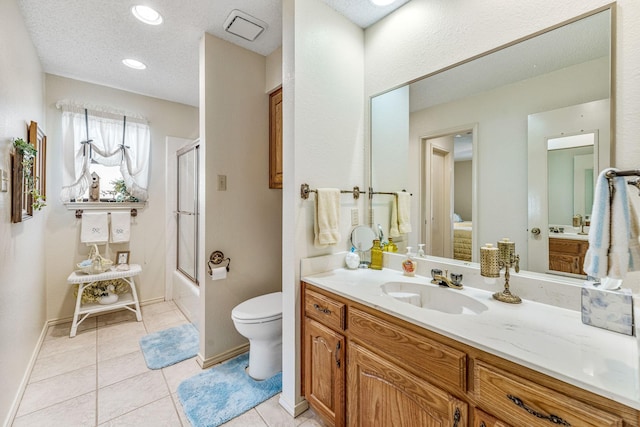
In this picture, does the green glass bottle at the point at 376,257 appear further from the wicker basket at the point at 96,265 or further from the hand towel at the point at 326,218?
the wicker basket at the point at 96,265

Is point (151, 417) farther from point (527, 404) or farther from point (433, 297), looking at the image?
point (527, 404)

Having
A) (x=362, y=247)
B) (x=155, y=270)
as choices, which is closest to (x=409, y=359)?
(x=362, y=247)

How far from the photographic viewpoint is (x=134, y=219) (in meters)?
3.08

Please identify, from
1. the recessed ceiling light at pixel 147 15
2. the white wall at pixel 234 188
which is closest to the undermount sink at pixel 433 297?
the white wall at pixel 234 188

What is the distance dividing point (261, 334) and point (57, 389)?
1.39m

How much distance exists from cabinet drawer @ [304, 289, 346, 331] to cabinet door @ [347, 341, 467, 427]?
0.40 ft

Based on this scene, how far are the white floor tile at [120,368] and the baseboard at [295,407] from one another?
1140 mm

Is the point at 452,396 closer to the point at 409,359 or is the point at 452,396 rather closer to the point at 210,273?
the point at 409,359

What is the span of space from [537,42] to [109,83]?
3.65 metres

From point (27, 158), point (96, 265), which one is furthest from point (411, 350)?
point (96, 265)

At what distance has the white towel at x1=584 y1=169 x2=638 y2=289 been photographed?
744 mm

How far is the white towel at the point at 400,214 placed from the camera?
1.76m

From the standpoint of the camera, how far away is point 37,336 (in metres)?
2.22

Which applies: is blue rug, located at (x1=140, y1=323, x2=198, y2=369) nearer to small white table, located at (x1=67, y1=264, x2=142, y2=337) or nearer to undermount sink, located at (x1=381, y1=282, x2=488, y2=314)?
small white table, located at (x1=67, y1=264, x2=142, y2=337)
